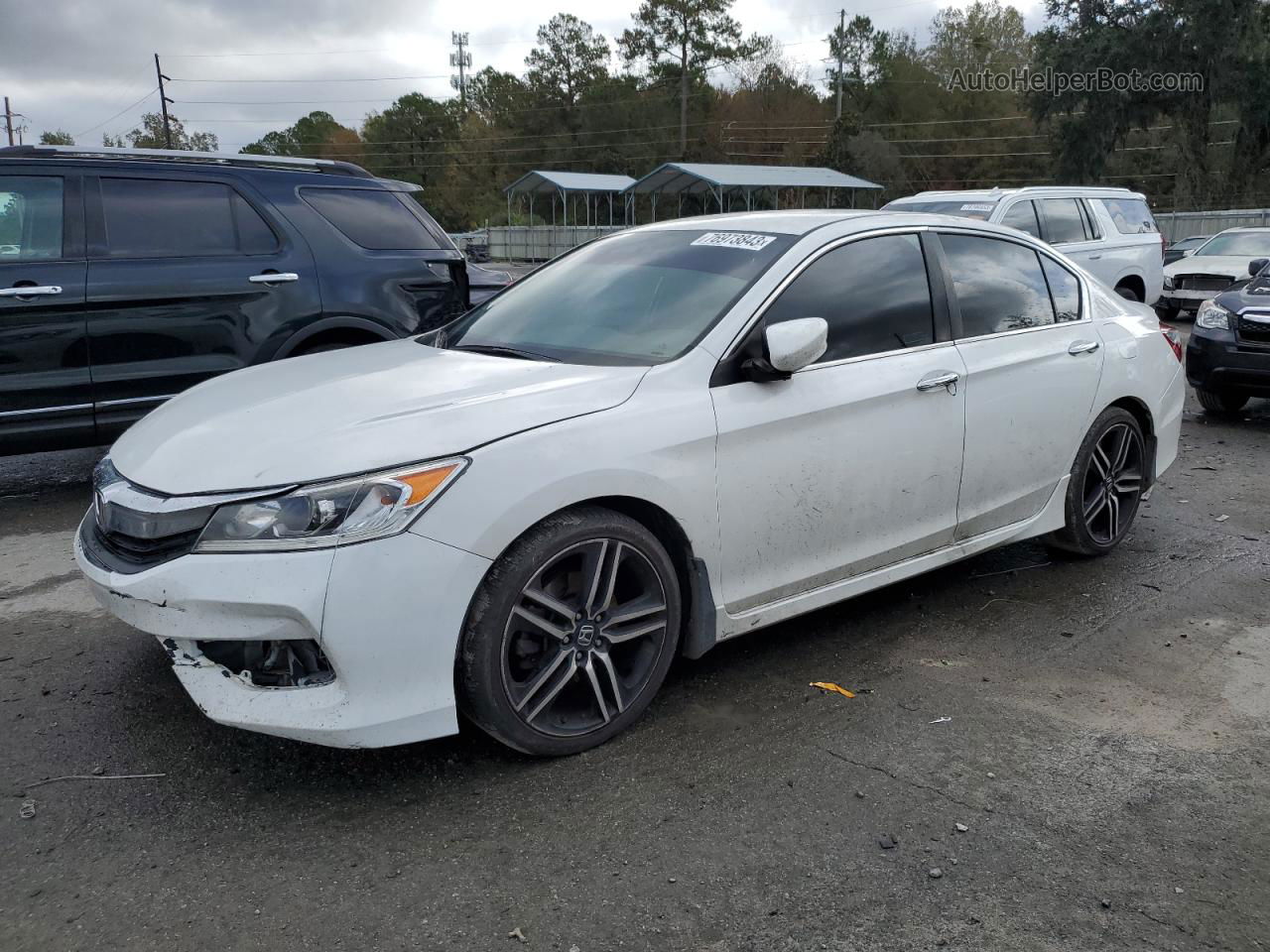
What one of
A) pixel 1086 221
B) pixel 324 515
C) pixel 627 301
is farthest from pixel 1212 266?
pixel 324 515

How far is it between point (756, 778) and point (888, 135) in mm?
76694

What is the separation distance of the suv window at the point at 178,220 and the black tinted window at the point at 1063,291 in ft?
14.3

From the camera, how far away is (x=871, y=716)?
3512mm

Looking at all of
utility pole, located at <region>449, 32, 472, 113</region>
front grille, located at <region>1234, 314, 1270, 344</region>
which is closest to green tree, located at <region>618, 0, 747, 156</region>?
utility pole, located at <region>449, 32, 472, 113</region>

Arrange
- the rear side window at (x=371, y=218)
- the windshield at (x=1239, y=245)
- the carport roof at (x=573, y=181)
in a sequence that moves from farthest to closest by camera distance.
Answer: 1. the carport roof at (x=573, y=181)
2. the windshield at (x=1239, y=245)
3. the rear side window at (x=371, y=218)

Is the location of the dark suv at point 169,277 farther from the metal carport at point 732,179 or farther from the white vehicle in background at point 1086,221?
the metal carport at point 732,179

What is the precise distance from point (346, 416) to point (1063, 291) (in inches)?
136

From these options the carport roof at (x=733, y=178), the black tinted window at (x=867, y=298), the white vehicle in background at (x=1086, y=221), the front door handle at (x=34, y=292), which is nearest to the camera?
the black tinted window at (x=867, y=298)

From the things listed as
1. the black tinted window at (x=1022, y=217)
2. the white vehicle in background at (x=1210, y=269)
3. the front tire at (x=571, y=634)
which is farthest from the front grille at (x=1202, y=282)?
the front tire at (x=571, y=634)

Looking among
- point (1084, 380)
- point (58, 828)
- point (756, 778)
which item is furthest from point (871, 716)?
point (58, 828)

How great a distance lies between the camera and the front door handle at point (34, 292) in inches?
217

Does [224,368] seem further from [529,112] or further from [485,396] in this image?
[529,112]

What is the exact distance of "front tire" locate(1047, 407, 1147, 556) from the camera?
4.86m

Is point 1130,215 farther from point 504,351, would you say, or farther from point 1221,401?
point 504,351
